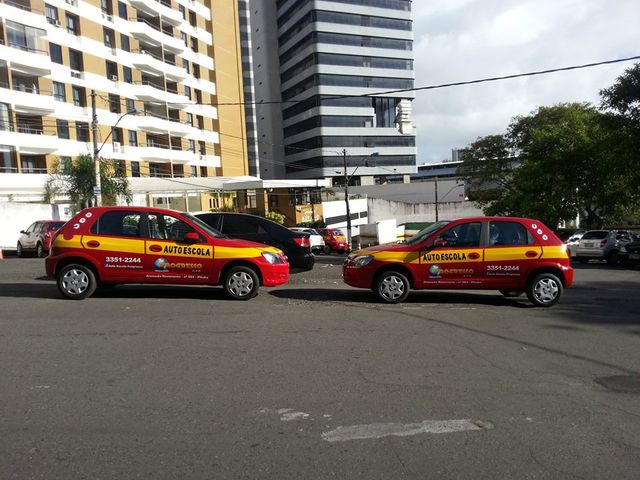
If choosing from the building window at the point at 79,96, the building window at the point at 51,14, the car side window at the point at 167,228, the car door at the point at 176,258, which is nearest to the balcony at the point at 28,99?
the building window at the point at 79,96

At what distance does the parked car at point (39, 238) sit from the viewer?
19453 millimetres

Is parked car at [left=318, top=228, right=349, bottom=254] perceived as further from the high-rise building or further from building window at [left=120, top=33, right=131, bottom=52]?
the high-rise building

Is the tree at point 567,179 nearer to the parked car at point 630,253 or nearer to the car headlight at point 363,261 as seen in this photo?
the parked car at point 630,253

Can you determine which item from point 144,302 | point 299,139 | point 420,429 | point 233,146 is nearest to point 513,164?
point 233,146

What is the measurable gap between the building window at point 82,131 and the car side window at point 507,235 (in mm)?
40092

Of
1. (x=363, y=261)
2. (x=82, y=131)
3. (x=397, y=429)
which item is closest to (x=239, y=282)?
(x=363, y=261)

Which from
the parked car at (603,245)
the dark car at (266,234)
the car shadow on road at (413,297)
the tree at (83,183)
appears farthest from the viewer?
the tree at (83,183)

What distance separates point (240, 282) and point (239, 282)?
17mm

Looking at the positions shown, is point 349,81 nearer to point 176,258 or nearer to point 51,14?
point 51,14

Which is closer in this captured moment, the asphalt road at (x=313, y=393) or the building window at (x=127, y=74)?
the asphalt road at (x=313, y=393)

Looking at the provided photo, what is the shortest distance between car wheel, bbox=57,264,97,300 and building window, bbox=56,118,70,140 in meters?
35.6

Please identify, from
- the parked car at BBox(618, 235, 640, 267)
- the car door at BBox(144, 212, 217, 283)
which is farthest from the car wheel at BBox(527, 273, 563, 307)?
the parked car at BBox(618, 235, 640, 267)

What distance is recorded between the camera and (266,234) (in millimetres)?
11766

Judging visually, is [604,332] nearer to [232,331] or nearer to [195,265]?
[232,331]
